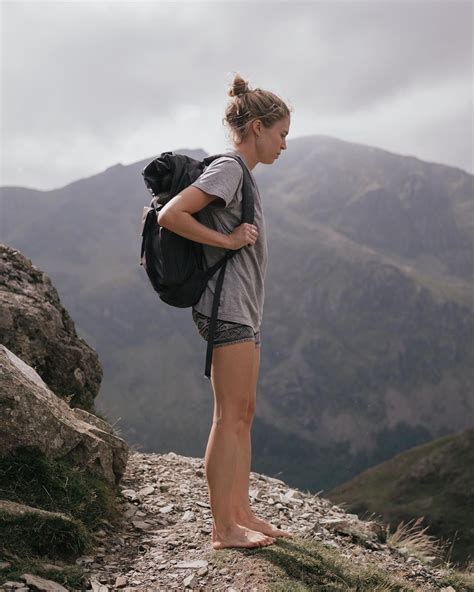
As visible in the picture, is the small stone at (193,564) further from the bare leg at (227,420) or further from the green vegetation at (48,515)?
the green vegetation at (48,515)

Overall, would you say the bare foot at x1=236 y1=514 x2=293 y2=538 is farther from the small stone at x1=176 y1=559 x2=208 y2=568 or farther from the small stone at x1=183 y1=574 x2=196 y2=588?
the small stone at x1=183 y1=574 x2=196 y2=588

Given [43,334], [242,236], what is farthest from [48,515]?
[43,334]

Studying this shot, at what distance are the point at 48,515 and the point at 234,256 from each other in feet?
9.26

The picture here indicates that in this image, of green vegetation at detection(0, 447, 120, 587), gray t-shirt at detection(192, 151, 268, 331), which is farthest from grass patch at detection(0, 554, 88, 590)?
gray t-shirt at detection(192, 151, 268, 331)

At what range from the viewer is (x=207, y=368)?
5246 millimetres

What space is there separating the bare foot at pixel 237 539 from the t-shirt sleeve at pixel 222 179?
2955 millimetres

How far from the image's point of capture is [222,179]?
16.6ft

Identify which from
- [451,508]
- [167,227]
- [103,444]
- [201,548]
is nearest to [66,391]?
[103,444]

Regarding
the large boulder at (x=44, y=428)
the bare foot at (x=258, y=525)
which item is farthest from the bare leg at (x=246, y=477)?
the large boulder at (x=44, y=428)

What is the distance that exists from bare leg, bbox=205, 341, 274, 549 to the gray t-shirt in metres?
0.31

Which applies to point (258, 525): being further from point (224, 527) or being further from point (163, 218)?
point (163, 218)

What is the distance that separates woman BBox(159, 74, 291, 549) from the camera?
5055mm

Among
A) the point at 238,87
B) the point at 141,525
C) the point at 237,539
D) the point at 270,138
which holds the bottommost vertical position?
the point at 141,525

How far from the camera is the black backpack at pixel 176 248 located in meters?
5.15
